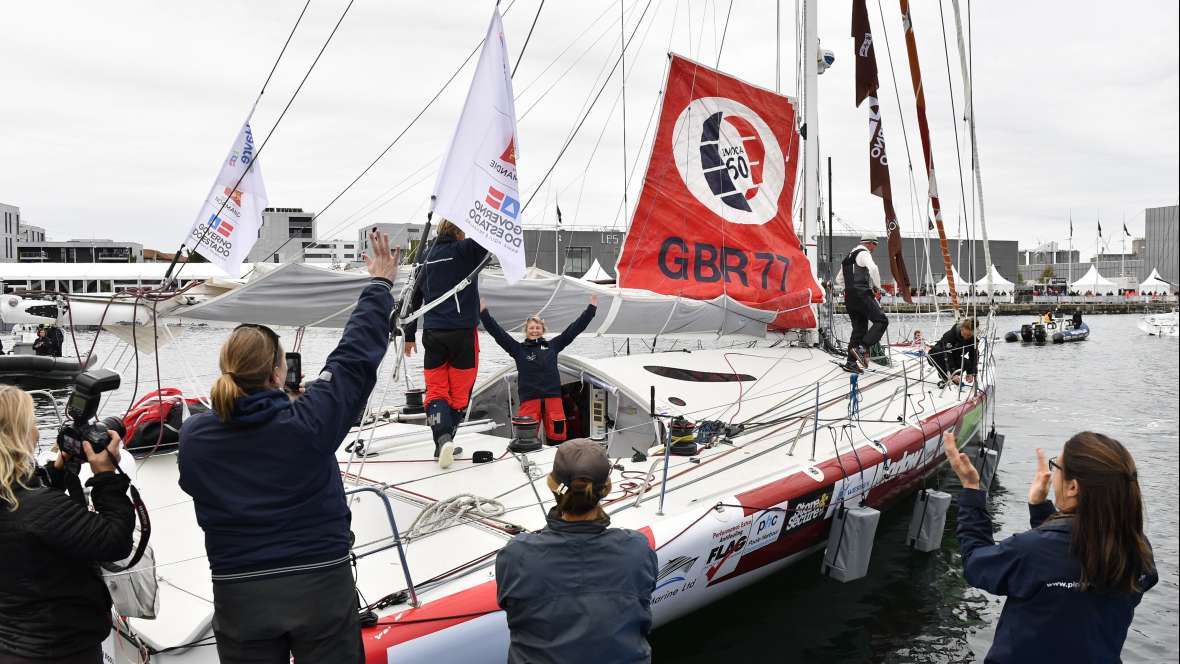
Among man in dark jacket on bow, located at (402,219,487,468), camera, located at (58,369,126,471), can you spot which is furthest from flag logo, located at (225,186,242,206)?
camera, located at (58,369,126,471)

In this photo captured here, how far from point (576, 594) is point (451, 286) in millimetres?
3621

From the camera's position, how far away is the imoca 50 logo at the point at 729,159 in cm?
805

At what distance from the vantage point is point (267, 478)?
7.88 feet

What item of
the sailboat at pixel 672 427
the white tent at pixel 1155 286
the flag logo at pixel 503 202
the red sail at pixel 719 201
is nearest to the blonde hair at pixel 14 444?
the sailboat at pixel 672 427

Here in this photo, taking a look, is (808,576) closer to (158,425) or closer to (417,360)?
(158,425)

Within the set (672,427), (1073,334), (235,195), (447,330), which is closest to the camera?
(447,330)

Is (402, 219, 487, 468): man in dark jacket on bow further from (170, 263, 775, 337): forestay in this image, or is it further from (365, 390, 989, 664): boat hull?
(365, 390, 989, 664): boat hull

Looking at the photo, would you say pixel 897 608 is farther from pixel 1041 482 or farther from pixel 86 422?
pixel 86 422

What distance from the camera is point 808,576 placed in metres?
6.53

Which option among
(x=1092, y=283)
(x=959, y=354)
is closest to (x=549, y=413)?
(x=959, y=354)

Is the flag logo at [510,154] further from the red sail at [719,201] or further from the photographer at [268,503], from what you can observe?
the red sail at [719,201]

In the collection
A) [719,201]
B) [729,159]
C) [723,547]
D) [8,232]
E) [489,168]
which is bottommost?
[723,547]

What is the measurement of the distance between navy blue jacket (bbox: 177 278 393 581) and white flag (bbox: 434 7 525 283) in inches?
84.6

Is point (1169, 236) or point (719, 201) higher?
point (719, 201)
